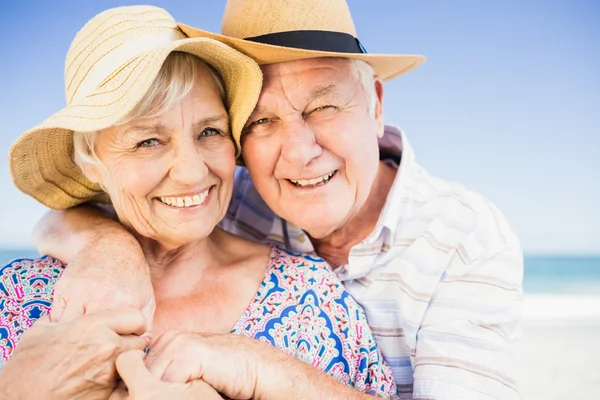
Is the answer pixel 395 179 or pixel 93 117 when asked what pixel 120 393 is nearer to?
pixel 93 117

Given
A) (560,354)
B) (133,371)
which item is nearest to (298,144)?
(133,371)

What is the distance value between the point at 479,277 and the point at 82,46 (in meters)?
1.78

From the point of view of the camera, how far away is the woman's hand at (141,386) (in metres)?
1.59

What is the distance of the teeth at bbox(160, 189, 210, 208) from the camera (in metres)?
2.32

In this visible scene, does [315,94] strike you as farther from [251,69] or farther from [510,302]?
[510,302]

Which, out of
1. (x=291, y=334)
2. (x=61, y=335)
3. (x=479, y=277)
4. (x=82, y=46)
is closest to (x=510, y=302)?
(x=479, y=277)

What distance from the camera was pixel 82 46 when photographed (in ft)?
7.72

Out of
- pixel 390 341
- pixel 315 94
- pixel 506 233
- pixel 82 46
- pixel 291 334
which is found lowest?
pixel 390 341

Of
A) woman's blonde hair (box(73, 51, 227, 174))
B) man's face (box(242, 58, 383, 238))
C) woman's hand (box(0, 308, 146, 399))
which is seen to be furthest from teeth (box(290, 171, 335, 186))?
woman's hand (box(0, 308, 146, 399))

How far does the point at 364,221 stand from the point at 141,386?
1551 mm

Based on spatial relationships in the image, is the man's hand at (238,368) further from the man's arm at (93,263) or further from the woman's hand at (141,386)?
the man's arm at (93,263)

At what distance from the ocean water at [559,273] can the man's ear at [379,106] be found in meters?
13.7

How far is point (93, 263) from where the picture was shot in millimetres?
2008

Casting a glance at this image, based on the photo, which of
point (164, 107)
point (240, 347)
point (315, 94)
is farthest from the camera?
point (315, 94)
